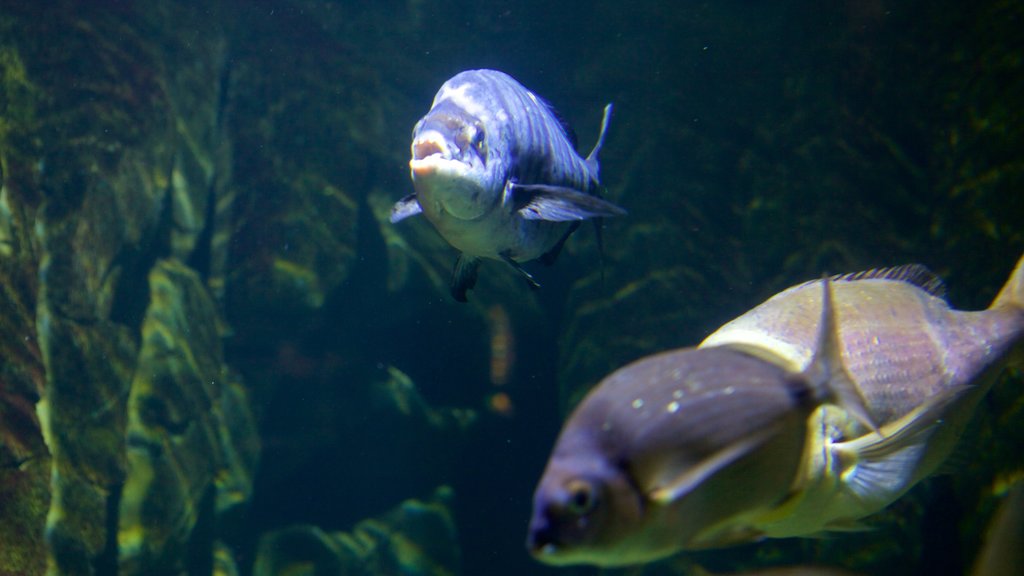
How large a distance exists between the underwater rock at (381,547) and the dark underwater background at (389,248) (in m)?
0.03

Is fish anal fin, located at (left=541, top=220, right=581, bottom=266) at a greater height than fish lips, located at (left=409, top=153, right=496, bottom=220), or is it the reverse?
fish lips, located at (left=409, top=153, right=496, bottom=220)

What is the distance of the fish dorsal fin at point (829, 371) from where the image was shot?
1290 mm

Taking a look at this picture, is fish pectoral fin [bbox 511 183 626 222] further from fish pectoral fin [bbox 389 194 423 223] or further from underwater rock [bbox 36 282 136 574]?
underwater rock [bbox 36 282 136 574]

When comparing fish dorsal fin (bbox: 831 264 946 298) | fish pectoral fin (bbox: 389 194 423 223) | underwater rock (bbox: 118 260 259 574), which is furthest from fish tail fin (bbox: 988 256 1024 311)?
underwater rock (bbox: 118 260 259 574)

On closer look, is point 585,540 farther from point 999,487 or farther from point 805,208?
point 805,208

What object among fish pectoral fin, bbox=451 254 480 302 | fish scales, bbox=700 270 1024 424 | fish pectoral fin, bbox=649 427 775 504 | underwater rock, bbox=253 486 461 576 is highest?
fish pectoral fin, bbox=649 427 775 504

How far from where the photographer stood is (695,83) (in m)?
5.88

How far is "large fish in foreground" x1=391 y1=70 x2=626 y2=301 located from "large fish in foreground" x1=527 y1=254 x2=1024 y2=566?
116 centimetres

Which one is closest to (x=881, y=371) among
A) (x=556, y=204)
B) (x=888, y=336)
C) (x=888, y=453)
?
(x=888, y=336)

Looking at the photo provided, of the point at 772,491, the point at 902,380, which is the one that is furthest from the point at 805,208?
the point at 772,491

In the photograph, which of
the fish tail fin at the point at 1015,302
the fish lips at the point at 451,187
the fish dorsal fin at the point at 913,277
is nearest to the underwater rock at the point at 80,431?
the fish lips at the point at 451,187

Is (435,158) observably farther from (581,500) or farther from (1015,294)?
(1015,294)

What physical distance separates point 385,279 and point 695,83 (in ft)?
12.3

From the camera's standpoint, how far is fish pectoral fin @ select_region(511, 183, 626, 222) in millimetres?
2668
